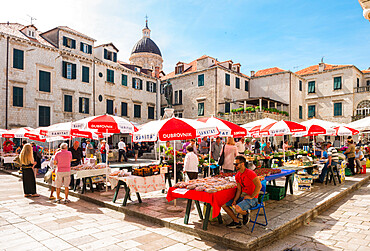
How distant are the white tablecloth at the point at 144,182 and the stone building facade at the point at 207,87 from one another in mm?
24109

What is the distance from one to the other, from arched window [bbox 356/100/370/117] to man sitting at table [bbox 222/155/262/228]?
3390 centimetres

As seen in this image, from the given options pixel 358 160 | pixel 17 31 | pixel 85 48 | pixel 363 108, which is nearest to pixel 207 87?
pixel 85 48

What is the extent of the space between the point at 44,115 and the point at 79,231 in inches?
834

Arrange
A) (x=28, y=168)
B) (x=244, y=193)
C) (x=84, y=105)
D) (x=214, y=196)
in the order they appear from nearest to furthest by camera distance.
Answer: (x=214, y=196)
(x=244, y=193)
(x=28, y=168)
(x=84, y=105)

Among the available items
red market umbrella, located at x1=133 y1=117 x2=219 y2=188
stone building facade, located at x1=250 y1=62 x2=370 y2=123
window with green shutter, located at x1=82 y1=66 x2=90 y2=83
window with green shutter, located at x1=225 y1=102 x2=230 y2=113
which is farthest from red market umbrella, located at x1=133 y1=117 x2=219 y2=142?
stone building facade, located at x1=250 y1=62 x2=370 y2=123

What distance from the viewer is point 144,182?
702 centimetres

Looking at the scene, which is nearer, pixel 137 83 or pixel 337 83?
pixel 137 83

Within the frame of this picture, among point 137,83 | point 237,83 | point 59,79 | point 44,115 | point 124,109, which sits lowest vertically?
point 44,115

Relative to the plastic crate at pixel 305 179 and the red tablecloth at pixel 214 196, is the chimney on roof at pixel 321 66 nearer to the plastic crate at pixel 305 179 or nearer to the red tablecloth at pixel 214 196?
the plastic crate at pixel 305 179

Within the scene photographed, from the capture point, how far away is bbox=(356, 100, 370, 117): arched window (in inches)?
1261

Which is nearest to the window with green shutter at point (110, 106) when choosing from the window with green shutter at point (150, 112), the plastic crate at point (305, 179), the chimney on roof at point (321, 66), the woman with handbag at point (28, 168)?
the window with green shutter at point (150, 112)

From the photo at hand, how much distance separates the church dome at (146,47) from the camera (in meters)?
50.3

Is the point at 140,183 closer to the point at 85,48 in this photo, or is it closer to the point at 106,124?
the point at 106,124

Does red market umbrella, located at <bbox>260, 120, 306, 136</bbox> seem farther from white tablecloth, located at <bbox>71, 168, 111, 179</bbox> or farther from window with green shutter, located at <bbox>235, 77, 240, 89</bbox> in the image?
window with green shutter, located at <bbox>235, 77, 240, 89</bbox>
